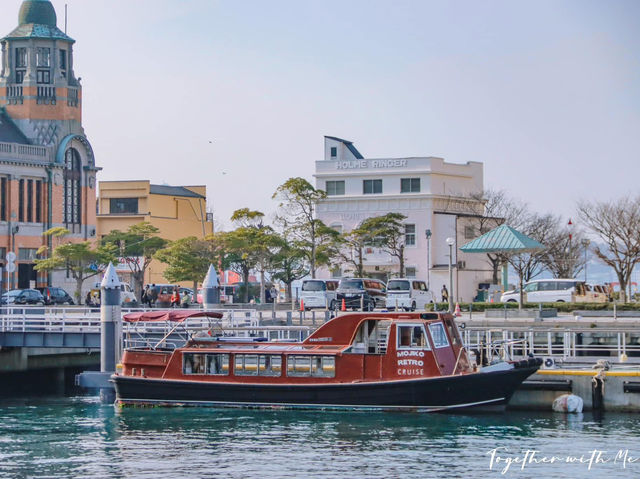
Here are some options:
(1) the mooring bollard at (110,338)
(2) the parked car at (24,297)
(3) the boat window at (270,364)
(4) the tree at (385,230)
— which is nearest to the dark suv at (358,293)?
(4) the tree at (385,230)

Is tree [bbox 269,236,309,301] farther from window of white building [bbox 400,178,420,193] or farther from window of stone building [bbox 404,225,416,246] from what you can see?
window of white building [bbox 400,178,420,193]

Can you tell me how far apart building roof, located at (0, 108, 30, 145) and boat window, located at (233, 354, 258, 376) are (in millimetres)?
64061

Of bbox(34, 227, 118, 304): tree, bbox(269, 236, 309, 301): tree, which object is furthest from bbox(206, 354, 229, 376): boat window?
bbox(34, 227, 118, 304): tree

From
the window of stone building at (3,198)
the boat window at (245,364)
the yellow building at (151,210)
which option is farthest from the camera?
the yellow building at (151,210)

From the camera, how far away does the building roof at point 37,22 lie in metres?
102

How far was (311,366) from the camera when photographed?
3862 centimetres

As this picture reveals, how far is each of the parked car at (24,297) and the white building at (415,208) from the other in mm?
21730

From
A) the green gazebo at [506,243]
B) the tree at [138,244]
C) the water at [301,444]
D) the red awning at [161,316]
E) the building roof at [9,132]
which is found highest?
the building roof at [9,132]

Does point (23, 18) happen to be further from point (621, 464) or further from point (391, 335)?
point (621, 464)

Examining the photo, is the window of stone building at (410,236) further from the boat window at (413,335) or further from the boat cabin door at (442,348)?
the boat window at (413,335)

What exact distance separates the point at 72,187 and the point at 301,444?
2890 inches

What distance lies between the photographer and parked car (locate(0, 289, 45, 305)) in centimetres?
7531

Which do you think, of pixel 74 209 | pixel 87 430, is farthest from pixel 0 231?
pixel 87 430

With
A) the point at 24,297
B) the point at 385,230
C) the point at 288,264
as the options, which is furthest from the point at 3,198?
the point at 385,230
